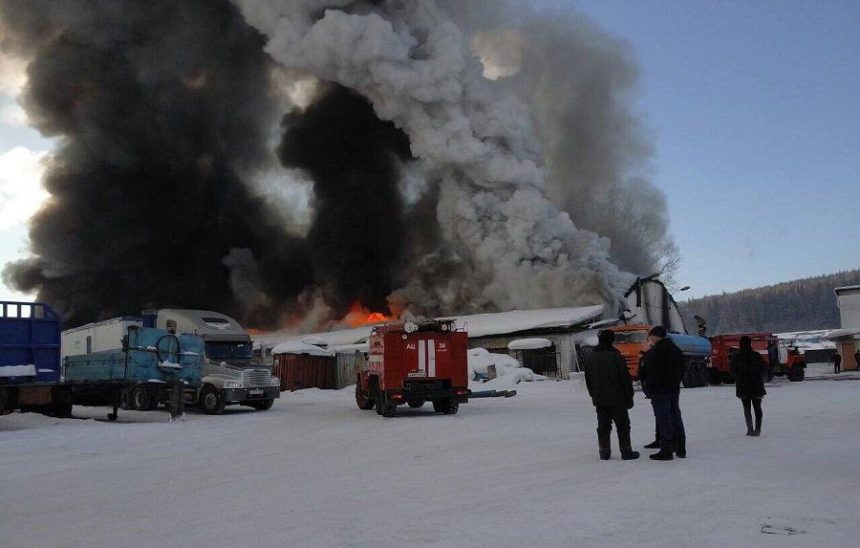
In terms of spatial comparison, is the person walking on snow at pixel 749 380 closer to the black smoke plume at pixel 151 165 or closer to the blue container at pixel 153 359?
the blue container at pixel 153 359

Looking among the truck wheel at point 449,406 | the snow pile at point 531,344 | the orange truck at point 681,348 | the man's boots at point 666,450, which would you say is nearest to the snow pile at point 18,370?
the truck wheel at point 449,406

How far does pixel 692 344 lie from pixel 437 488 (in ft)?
78.3

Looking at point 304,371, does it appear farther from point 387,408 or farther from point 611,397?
point 611,397

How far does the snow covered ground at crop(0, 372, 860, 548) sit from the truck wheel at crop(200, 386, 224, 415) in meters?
5.47

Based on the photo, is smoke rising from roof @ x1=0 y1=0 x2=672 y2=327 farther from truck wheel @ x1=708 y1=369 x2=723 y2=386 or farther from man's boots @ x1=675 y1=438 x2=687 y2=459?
man's boots @ x1=675 y1=438 x2=687 y2=459

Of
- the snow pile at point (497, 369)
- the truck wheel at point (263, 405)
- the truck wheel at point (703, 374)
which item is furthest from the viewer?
the snow pile at point (497, 369)

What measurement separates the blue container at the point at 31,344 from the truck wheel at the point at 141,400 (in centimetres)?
282

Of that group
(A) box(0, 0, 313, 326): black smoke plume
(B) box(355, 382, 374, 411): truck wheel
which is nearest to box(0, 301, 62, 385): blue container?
(B) box(355, 382, 374, 411): truck wheel

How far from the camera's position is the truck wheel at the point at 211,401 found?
19375mm

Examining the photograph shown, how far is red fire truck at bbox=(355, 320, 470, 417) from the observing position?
16828 millimetres

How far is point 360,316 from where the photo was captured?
172 feet

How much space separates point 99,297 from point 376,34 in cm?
2552

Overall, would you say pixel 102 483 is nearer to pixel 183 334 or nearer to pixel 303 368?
pixel 183 334

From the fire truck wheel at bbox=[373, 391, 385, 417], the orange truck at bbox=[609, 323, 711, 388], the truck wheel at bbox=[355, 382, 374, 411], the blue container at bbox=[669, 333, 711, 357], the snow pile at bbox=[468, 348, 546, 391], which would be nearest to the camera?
the fire truck wheel at bbox=[373, 391, 385, 417]
